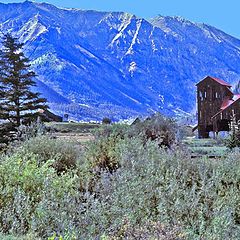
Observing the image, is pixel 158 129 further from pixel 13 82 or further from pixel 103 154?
pixel 13 82

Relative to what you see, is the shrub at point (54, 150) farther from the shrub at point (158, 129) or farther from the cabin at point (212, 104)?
the cabin at point (212, 104)

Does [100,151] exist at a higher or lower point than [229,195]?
higher

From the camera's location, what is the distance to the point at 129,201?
665cm

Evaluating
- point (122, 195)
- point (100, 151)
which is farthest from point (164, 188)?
point (100, 151)

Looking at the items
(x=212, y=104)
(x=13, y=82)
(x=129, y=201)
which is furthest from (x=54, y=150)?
(x=212, y=104)

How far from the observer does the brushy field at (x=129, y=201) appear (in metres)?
5.80

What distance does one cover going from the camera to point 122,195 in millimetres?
6973

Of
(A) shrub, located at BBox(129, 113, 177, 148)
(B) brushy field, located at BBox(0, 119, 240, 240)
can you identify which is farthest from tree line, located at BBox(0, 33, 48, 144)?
(B) brushy field, located at BBox(0, 119, 240, 240)

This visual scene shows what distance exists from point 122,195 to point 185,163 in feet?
7.38

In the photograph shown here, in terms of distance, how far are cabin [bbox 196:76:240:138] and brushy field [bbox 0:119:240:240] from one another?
38670 mm

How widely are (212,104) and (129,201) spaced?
1724 inches

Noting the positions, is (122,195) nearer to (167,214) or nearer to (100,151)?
(167,214)

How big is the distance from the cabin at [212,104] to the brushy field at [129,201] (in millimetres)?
38670

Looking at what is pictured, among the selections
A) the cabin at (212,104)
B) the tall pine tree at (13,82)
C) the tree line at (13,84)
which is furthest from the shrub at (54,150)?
the cabin at (212,104)
